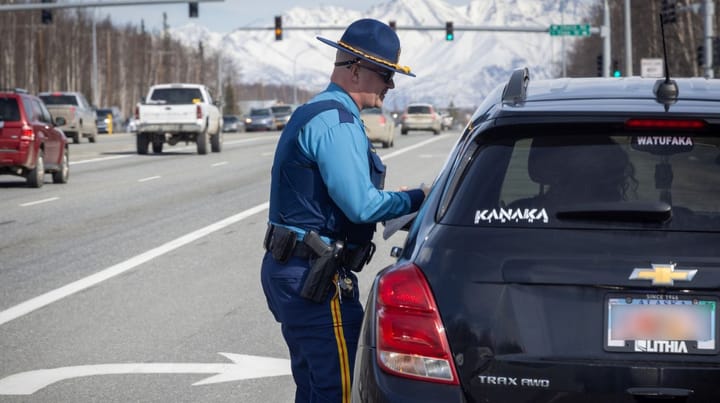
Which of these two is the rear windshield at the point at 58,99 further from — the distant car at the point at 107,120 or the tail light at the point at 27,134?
the tail light at the point at 27,134

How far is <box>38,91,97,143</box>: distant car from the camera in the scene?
4769 cm

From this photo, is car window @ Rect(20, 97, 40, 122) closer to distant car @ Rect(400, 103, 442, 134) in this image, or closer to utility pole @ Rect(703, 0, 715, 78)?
utility pole @ Rect(703, 0, 715, 78)

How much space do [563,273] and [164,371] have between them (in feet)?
14.5

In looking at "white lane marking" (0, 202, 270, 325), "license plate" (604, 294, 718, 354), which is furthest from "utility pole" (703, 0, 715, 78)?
"license plate" (604, 294, 718, 354)

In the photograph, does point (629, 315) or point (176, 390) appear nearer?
point (629, 315)

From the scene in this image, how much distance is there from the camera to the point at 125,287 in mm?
11203

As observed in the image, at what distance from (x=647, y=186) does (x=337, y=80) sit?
117 centimetres

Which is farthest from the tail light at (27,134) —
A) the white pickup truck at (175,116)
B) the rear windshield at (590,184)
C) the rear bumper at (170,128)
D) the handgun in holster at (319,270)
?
the rear windshield at (590,184)

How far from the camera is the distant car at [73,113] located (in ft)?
156

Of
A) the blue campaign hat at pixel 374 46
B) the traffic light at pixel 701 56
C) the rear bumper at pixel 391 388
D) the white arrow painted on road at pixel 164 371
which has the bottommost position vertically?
the white arrow painted on road at pixel 164 371

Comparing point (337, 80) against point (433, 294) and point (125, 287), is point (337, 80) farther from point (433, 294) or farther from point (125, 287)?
point (125, 287)

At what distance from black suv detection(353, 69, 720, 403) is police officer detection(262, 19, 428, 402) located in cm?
46

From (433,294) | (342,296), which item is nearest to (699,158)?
(433,294)

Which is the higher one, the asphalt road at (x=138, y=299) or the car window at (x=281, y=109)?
the car window at (x=281, y=109)
